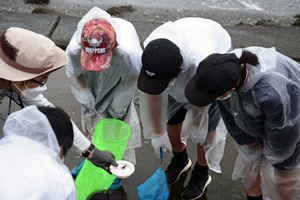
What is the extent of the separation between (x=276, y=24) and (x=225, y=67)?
14.9ft

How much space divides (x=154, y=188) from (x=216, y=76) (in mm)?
1072

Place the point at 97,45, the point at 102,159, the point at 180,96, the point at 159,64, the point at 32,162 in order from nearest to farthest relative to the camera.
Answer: the point at 32,162 < the point at 159,64 < the point at 102,159 < the point at 97,45 < the point at 180,96

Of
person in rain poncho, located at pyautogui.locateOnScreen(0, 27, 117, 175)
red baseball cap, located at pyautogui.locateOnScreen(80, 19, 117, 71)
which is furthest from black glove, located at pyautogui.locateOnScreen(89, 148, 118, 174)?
red baseball cap, located at pyautogui.locateOnScreen(80, 19, 117, 71)

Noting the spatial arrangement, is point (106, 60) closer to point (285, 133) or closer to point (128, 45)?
point (128, 45)

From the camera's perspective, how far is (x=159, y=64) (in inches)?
69.5

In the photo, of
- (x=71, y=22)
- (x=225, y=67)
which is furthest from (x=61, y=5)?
(x=225, y=67)

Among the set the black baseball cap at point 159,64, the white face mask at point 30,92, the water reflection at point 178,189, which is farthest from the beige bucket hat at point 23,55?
the water reflection at point 178,189

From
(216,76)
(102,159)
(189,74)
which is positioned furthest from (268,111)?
(102,159)

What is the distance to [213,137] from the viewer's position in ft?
7.71

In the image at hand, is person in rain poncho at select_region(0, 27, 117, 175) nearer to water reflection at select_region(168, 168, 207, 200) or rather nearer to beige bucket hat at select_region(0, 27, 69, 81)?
beige bucket hat at select_region(0, 27, 69, 81)

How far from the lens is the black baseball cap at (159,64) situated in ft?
5.80

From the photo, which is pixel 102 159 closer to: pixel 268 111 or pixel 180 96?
pixel 180 96

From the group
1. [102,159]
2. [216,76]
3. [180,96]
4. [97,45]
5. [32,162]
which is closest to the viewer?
[32,162]

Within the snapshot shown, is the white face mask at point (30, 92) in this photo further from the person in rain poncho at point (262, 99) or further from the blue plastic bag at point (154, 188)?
the blue plastic bag at point (154, 188)
